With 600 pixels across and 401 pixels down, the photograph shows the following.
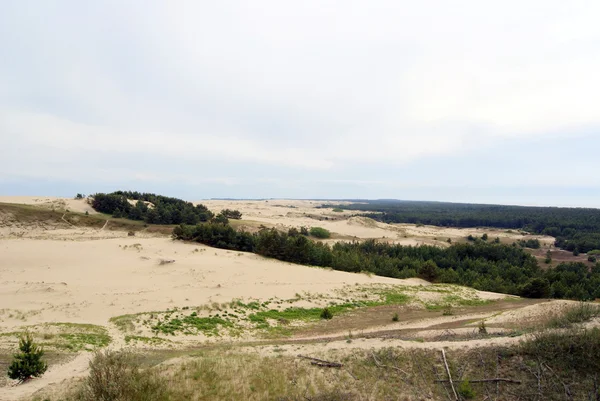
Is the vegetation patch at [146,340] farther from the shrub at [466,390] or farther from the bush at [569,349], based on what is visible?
the bush at [569,349]

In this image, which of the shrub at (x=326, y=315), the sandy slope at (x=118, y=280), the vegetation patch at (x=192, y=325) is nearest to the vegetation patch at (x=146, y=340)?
the sandy slope at (x=118, y=280)

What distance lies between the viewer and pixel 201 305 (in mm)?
22844

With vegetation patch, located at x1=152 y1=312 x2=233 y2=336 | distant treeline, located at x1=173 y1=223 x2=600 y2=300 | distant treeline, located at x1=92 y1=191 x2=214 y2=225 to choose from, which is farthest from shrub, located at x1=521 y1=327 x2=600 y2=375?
distant treeline, located at x1=92 y1=191 x2=214 y2=225

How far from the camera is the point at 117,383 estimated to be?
27.3ft

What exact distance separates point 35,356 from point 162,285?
16.7 metres

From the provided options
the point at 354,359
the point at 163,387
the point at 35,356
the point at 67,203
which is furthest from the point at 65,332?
the point at 67,203

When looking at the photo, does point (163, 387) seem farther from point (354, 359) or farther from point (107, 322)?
point (107, 322)

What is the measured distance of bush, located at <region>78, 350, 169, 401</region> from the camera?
8.21 m

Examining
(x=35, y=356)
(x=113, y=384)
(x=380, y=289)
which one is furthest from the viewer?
(x=380, y=289)

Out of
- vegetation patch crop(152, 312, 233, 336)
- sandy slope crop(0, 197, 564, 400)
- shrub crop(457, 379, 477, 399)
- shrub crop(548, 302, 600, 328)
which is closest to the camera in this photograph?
shrub crop(457, 379, 477, 399)

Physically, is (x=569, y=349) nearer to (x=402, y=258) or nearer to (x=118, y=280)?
(x=118, y=280)

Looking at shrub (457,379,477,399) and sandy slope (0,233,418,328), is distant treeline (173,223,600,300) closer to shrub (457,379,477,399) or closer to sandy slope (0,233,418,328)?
sandy slope (0,233,418,328)

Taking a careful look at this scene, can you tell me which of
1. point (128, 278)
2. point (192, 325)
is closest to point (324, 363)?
point (192, 325)

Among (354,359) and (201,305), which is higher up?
(354,359)
